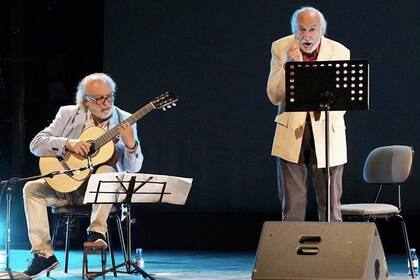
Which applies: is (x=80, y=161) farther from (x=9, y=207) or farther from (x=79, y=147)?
(x=9, y=207)

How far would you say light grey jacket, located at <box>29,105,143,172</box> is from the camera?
583cm

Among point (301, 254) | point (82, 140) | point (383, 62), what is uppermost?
point (383, 62)

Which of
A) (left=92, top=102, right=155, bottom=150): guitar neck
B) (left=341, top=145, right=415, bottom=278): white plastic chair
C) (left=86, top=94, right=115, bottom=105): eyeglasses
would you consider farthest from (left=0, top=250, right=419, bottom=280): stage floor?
(left=86, top=94, right=115, bottom=105): eyeglasses

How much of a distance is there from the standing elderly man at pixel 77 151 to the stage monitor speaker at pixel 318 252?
1.82m

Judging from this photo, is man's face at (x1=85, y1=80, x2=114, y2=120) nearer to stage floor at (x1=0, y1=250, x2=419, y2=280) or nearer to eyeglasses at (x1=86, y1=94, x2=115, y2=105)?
eyeglasses at (x1=86, y1=94, x2=115, y2=105)

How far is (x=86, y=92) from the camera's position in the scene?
599 cm

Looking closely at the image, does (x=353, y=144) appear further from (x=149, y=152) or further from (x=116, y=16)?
(x=116, y=16)

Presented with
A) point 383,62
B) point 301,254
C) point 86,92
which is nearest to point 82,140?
point 86,92

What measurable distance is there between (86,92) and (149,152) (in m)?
1.80

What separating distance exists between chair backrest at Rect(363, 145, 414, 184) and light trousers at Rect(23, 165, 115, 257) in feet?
6.12

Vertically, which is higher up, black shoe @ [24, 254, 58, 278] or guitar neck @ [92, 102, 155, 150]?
guitar neck @ [92, 102, 155, 150]

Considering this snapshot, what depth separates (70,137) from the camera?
6039 millimetres

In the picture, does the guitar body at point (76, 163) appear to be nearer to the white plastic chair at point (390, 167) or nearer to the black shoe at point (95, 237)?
the black shoe at point (95, 237)

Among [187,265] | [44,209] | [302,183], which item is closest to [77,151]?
[44,209]
